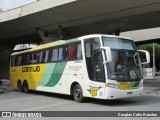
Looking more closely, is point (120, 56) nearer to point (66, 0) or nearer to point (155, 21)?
point (66, 0)

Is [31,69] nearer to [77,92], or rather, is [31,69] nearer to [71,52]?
[71,52]

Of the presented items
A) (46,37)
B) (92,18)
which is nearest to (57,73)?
(92,18)

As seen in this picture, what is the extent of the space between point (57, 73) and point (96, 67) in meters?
3.95

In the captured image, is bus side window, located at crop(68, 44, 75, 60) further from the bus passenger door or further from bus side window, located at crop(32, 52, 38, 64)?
bus side window, located at crop(32, 52, 38, 64)

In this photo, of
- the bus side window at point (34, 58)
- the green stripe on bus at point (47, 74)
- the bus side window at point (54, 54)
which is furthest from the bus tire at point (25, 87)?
the bus side window at point (54, 54)

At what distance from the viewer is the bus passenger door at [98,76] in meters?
13.5

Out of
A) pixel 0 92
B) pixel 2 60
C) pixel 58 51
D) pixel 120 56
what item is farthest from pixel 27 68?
pixel 2 60

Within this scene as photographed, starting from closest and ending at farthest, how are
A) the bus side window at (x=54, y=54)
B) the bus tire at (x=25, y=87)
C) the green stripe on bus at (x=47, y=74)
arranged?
the bus side window at (x=54, y=54) → the green stripe on bus at (x=47, y=74) → the bus tire at (x=25, y=87)

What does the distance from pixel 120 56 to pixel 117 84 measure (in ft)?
4.25

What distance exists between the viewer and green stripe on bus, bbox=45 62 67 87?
1691cm

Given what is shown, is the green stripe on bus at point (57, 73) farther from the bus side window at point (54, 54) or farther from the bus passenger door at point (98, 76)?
the bus passenger door at point (98, 76)

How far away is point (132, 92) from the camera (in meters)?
13.8

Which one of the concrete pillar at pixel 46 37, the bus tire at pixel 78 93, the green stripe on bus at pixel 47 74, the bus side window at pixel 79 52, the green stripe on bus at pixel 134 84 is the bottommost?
the bus tire at pixel 78 93

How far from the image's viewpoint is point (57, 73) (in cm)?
1744
